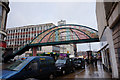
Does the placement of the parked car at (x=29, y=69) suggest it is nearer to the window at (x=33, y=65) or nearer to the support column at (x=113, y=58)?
the window at (x=33, y=65)

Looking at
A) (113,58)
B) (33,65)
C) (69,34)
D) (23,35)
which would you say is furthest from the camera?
(23,35)

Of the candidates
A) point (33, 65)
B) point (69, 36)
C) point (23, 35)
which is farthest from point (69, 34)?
point (23, 35)

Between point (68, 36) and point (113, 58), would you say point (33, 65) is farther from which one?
point (68, 36)

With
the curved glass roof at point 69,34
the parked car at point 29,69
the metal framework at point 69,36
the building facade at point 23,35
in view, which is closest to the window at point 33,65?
the parked car at point 29,69

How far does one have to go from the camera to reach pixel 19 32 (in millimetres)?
45250

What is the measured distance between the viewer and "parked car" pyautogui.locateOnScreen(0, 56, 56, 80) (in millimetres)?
4652

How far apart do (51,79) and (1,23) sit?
23245 mm

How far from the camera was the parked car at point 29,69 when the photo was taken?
465cm

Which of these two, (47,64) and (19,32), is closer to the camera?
(47,64)

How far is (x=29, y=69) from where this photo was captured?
17.6ft

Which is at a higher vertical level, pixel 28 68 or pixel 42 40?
pixel 42 40

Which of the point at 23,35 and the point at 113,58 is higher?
the point at 23,35

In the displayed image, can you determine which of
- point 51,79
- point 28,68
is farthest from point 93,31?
point 28,68

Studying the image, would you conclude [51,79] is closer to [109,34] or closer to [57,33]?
[109,34]
